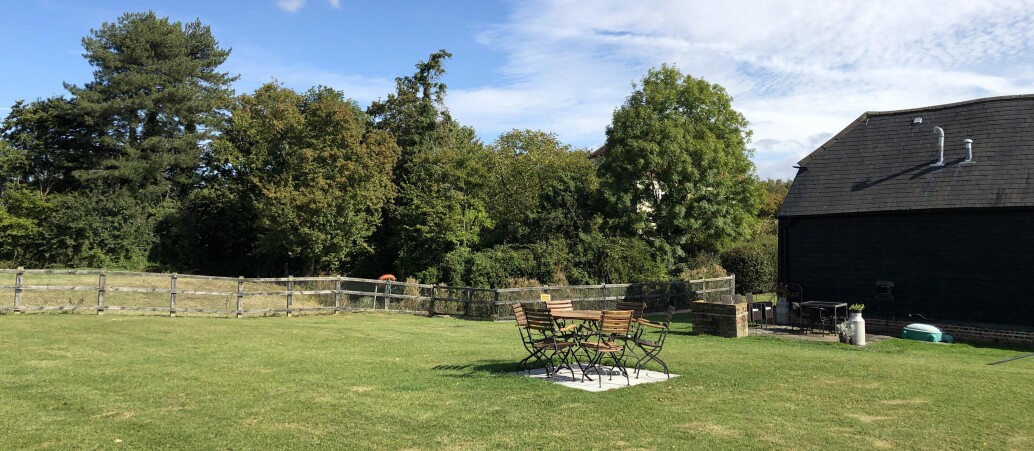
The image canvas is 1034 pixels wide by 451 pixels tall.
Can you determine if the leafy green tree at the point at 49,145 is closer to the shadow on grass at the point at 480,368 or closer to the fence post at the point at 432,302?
the fence post at the point at 432,302

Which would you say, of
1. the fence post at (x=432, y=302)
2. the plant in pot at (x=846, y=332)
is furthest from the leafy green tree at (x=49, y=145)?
the plant in pot at (x=846, y=332)

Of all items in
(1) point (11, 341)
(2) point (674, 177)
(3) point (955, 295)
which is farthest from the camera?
(2) point (674, 177)

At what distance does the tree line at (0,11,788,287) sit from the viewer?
29.5 meters

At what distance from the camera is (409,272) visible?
106 ft

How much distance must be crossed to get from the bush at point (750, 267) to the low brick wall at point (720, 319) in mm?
16139

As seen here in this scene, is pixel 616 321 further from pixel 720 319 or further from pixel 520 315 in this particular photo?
pixel 720 319

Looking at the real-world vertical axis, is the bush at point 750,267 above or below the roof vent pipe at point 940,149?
below

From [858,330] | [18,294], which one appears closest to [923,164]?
[858,330]

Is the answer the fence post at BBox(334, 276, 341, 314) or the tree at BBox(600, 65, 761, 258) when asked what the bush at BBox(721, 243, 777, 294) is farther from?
the fence post at BBox(334, 276, 341, 314)

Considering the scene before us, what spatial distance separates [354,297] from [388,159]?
12.9 metres

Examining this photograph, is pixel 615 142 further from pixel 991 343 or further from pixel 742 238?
pixel 991 343

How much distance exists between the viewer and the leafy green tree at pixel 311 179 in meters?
30.5

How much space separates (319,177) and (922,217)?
2404 cm

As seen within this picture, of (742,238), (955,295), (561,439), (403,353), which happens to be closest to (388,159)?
(742,238)
